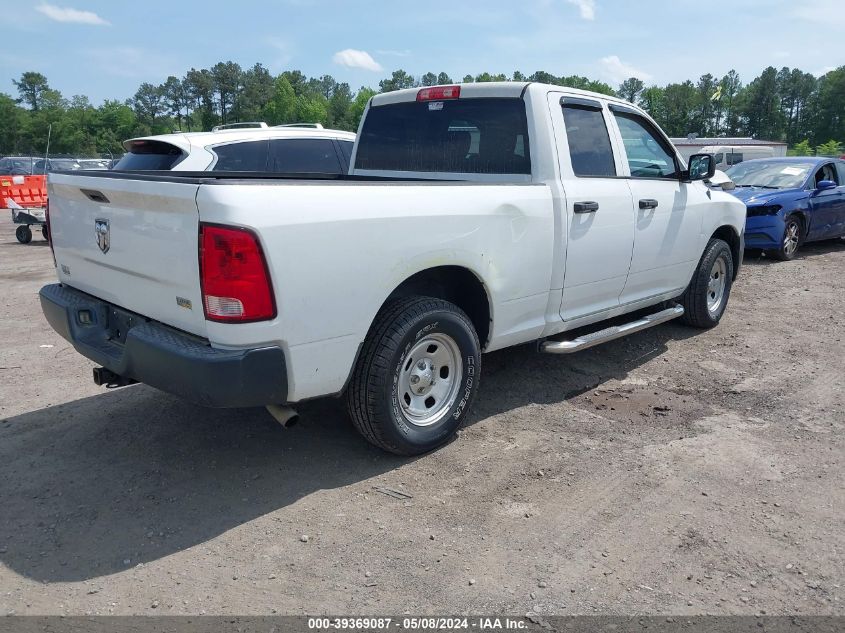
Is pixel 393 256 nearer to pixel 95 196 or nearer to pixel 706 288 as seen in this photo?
pixel 95 196

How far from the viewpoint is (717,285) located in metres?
6.86

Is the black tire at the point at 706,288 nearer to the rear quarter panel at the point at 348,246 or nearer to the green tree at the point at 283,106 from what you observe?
the rear quarter panel at the point at 348,246

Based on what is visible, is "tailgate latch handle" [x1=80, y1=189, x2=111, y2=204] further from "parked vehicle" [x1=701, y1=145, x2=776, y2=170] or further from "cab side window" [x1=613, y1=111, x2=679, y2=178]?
"parked vehicle" [x1=701, y1=145, x2=776, y2=170]

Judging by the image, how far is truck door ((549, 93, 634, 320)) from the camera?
4621mm

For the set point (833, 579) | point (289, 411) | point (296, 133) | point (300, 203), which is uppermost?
point (296, 133)

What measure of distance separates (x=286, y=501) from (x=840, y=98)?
120288mm

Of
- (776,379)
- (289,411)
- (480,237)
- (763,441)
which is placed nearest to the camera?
(289,411)

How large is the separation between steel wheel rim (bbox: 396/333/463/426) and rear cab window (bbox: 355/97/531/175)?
1.37m

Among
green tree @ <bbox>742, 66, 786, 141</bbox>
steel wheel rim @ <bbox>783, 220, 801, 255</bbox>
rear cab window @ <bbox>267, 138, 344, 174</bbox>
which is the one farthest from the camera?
green tree @ <bbox>742, 66, 786, 141</bbox>

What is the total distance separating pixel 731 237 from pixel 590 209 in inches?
114

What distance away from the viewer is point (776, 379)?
5434mm

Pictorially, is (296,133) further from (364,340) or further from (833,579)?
(833,579)

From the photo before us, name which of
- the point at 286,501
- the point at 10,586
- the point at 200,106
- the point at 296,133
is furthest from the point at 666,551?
the point at 200,106

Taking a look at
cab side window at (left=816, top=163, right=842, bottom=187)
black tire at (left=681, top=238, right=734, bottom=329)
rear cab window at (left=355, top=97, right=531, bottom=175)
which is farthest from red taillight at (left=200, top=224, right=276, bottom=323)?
cab side window at (left=816, top=163, right=842, bottom=187)
